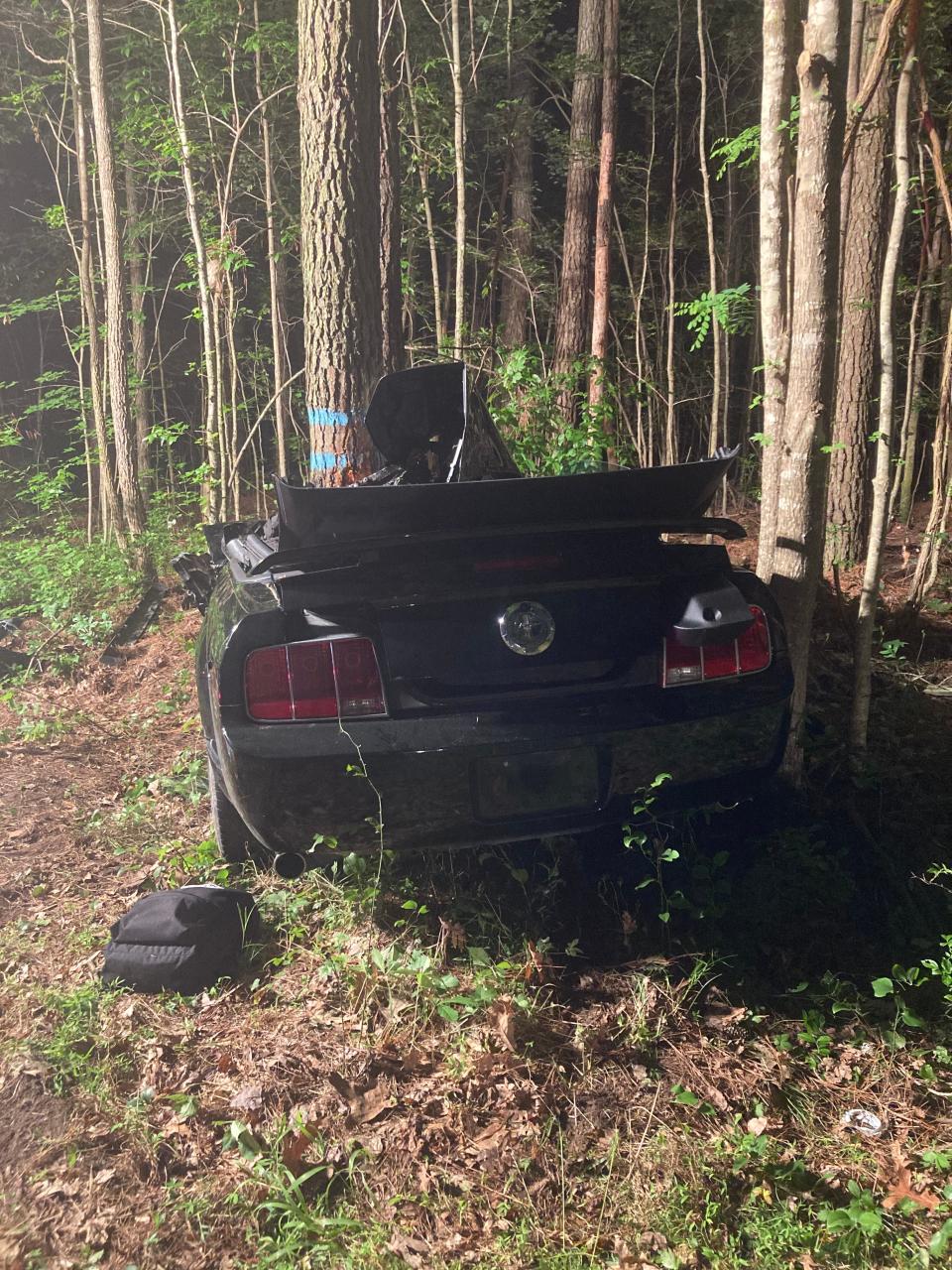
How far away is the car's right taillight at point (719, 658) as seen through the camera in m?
3.10

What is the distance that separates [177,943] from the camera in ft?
10.5

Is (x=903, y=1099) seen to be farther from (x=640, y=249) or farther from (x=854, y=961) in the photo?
(x=640, y=249)

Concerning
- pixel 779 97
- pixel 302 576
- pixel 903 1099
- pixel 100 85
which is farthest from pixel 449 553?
pixel 100 85

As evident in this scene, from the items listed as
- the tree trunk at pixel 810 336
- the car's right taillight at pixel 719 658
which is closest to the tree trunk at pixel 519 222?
the tree trunk at pixel 810 336

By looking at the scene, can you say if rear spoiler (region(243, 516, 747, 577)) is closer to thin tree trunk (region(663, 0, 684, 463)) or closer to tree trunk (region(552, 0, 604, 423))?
tree trunk (region(552, 0, 604, 423))

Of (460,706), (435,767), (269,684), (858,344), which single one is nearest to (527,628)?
(460,706)

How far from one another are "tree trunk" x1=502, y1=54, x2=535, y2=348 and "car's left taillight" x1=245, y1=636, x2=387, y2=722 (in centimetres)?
1159

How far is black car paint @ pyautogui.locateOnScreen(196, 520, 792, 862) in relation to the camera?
2.88 m

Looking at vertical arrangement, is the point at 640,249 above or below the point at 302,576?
above

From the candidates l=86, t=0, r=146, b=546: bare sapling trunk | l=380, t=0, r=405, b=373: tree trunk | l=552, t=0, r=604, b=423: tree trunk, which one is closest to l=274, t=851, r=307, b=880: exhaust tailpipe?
l=380, t=0, r=405, b=373: tree trunk

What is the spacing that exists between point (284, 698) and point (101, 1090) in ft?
4.05

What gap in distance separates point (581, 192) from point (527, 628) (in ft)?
34.9

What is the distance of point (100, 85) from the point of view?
34.6 ft

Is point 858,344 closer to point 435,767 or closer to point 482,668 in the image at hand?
point 482,668
